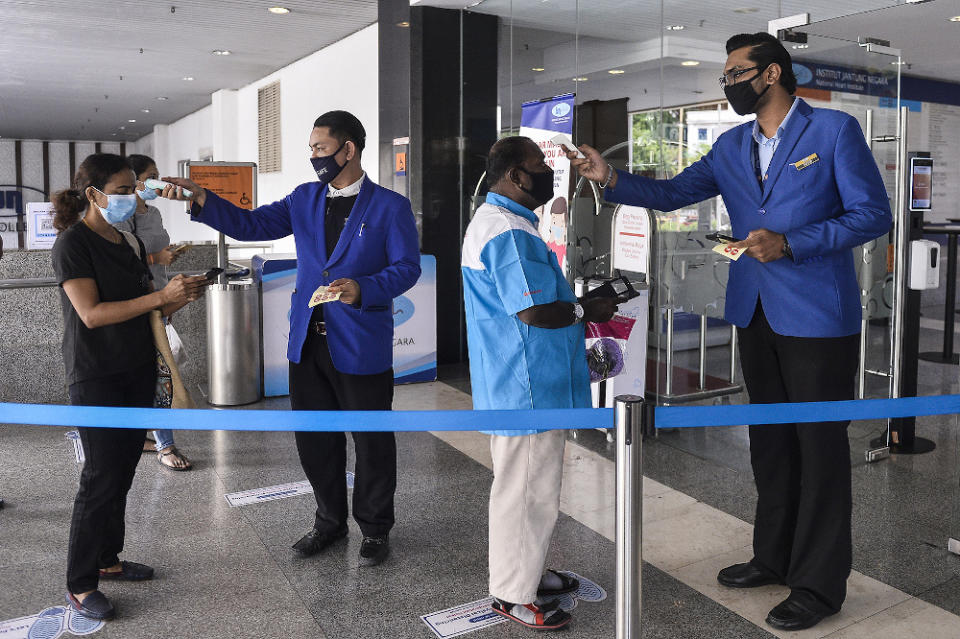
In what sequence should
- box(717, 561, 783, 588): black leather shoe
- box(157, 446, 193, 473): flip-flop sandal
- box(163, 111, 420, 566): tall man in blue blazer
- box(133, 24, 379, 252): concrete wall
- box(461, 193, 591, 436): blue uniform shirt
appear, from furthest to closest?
box(133, 24, 379, 252): concrete wall < box(157, 446, 193, 473): flip-flop sandal < box(163, 111, 420, 566): tall man in blue blazer < box(717, 561, 783, 588): black leather shoe < box(461, 193, 591, 436): blue uniform shirt

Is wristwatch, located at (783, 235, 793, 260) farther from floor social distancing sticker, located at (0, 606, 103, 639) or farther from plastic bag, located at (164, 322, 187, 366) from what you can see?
floor social distancing sticker, located at (0, 606, 103, 639)

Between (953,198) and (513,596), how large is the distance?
493 inches

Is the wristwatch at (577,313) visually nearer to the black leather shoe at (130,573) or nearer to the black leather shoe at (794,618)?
the black leather shoe at (794,618)

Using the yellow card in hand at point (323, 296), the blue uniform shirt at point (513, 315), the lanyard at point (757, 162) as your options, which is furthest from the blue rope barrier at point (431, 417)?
the lanyard at point (757, 162)

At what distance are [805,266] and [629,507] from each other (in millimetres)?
1069

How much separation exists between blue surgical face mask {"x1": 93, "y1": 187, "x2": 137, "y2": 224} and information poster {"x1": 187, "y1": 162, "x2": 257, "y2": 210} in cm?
275

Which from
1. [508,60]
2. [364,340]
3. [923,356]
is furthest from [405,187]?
[923,356]

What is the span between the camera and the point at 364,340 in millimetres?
3000

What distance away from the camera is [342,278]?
2900 mm

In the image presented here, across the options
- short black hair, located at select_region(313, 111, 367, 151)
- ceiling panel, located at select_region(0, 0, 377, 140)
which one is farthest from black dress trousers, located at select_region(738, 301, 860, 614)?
ceiling panel, located at select_region(0, 0, 377, 140)

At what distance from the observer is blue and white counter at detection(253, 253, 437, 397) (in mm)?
5738

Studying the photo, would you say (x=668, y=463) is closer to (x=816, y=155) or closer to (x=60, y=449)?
(x=816, y=155)

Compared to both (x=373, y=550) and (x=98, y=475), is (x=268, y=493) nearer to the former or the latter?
(x=373, y=550)

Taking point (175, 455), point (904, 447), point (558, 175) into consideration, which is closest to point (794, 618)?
point (904, 447)
